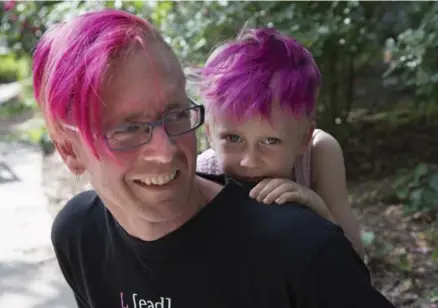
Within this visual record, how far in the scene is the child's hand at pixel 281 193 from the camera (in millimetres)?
1341

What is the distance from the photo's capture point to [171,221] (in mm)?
1368

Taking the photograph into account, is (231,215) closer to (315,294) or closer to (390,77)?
(315,294)

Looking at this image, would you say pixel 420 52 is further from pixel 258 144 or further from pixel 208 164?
pixel 258 144

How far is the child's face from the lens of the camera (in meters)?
1.50

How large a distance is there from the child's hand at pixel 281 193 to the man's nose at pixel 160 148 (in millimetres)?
206

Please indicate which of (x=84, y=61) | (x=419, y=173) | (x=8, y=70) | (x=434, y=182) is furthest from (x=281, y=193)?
(x=8, y=70)

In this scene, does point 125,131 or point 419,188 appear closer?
point 125,131

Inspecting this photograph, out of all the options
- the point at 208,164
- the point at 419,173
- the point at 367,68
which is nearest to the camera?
the point at 208,164

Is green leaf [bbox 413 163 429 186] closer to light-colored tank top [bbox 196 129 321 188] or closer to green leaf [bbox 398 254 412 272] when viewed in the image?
green leaf [bbox 398 254 412 272]

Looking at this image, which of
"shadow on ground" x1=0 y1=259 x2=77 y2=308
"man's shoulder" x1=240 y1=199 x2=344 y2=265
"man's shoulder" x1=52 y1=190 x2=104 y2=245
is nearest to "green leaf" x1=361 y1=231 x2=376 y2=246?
"shadow on ground" x1=0 y1=259 x2=77 y2=308

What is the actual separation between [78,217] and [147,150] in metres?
0.39

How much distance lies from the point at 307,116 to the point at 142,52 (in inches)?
18.1

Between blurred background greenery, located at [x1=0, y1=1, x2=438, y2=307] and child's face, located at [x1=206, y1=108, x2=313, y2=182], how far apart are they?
1340 millimetres

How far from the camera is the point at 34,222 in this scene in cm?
454
